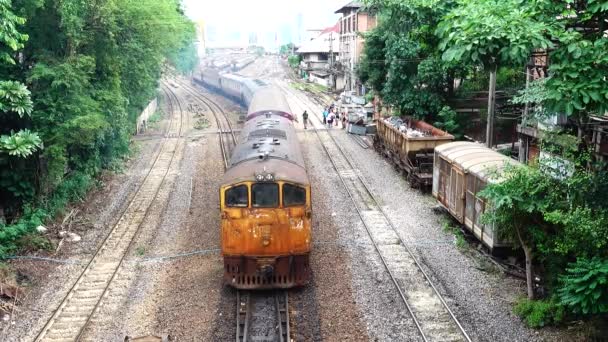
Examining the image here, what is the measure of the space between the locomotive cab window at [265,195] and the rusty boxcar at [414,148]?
33.0 feet

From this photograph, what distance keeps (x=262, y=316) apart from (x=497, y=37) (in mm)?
6958

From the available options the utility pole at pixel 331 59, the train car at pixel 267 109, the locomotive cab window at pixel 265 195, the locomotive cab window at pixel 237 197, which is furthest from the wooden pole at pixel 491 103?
the utility pole at pixel 331 59

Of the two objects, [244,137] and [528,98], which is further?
[244,137]

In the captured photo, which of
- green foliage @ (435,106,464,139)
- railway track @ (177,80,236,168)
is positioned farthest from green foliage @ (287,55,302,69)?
green foliage @ (435,106,464,139)

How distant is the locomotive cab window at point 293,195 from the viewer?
11.4 metres

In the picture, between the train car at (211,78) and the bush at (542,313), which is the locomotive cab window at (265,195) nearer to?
the bush at (542,313)

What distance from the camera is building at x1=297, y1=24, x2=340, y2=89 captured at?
58.3 meters

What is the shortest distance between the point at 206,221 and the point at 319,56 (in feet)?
162

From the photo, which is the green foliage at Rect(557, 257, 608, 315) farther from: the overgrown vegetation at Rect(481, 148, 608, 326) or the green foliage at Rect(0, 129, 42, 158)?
the green foliage at Rect(0, 129, 42, 158)

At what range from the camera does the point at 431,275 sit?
43.4 ft

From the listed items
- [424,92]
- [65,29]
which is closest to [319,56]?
[424,92]

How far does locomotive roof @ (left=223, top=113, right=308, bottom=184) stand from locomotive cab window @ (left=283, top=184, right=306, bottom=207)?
0.51ft

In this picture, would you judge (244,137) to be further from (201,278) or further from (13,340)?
(13,340)

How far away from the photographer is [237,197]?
1141 centimetres
